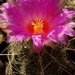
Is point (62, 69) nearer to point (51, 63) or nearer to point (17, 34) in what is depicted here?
point (51, 63)

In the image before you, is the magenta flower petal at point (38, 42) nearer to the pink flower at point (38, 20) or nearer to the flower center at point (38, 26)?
the pink flower at point (38, 20)

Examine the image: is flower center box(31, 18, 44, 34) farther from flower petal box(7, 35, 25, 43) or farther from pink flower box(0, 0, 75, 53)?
flower petal box(7, 35, 25, 43)

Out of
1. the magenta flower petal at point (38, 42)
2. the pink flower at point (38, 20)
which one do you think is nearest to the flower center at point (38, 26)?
the pink flower at point (38, 20)

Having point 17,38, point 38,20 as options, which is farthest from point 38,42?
point 38,20

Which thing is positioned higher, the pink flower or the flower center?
the pink flower

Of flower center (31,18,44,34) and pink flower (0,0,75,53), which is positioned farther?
flower center (31,18,44,34)

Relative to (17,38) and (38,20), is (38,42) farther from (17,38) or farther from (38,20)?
(38,20)

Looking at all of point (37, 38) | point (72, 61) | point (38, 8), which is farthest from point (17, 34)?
point (72, 61)

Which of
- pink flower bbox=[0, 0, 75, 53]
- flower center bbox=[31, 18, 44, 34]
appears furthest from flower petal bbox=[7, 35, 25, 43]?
flower center bbox=[31, 18, 44, 34]

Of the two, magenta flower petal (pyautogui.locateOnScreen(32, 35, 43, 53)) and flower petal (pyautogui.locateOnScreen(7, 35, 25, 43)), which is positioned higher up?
flower petal (pyautogui.locateOnScreen(7, 35, 25, 43))

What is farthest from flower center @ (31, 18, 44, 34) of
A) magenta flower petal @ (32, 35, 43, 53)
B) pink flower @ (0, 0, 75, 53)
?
magenta flower petal @ (32, 35, 43, 53)
